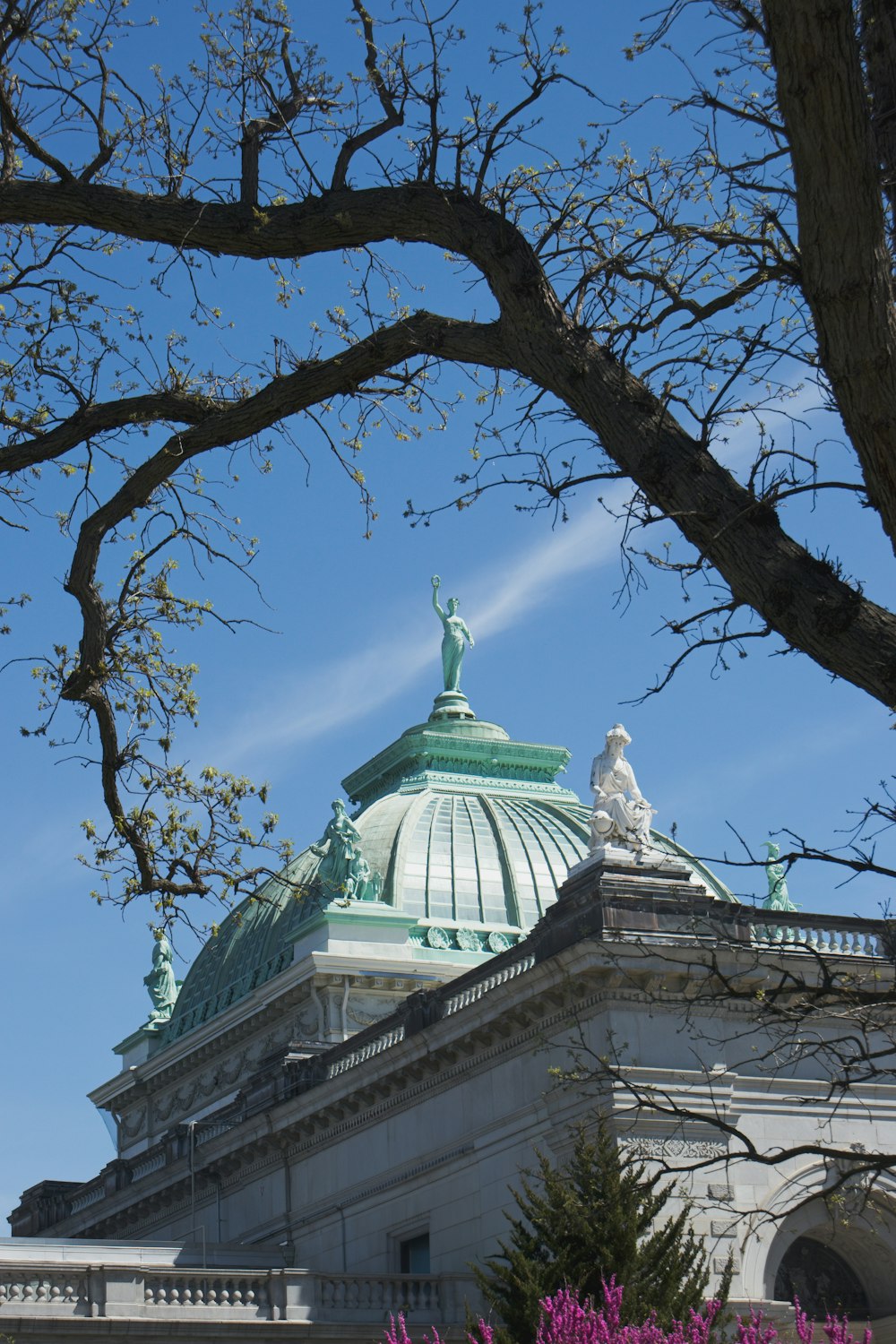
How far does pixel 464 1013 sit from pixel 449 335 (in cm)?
2363

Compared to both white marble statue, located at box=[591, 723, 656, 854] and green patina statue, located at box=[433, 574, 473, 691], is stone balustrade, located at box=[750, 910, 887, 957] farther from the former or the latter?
green patina statue, located at box=[433, 574, 473, 691]

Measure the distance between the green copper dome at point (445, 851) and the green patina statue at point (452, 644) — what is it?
1321 mm

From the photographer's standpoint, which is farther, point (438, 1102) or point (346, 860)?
point (346, 860)

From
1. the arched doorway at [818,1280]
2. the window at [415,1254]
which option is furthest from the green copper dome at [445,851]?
the arched doorway at [818,1280]

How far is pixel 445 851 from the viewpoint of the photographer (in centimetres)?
5250

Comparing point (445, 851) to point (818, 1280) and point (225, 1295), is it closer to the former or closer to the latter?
point (225, 1295)

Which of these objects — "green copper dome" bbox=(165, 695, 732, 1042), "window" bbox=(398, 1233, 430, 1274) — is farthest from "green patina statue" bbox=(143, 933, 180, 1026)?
"window" bbox=(398, 1233, 430, 1274)

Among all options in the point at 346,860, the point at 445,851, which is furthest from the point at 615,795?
the point at 445,851

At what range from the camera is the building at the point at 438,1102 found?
97.5 ft

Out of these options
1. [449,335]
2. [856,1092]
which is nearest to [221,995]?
[856,1092]

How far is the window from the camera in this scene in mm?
34938

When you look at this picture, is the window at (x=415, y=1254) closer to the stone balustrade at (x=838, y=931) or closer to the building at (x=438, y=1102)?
the building at (x=438, y=1102)

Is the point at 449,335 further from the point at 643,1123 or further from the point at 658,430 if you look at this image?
the point at 643,1123

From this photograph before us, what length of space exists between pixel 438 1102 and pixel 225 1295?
4.80m
